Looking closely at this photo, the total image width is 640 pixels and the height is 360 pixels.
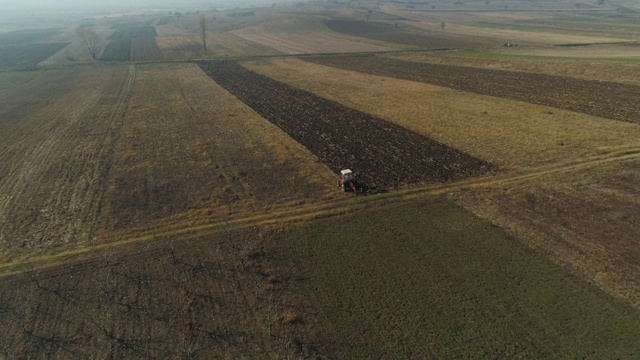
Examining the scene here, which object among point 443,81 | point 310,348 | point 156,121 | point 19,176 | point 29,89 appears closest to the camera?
point 310,348

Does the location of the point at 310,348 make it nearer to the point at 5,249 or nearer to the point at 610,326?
the point at 610,326

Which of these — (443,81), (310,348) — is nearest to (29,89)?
(443,81)

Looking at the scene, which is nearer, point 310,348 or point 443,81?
point 310,348

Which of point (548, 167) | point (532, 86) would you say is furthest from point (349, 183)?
point (532, 86)

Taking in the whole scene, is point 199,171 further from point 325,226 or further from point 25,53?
point 25,53

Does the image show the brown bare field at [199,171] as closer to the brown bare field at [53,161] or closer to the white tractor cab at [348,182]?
the white tractor cab at [348,182]

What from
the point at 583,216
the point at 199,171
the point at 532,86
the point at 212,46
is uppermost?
the point at 212,46
